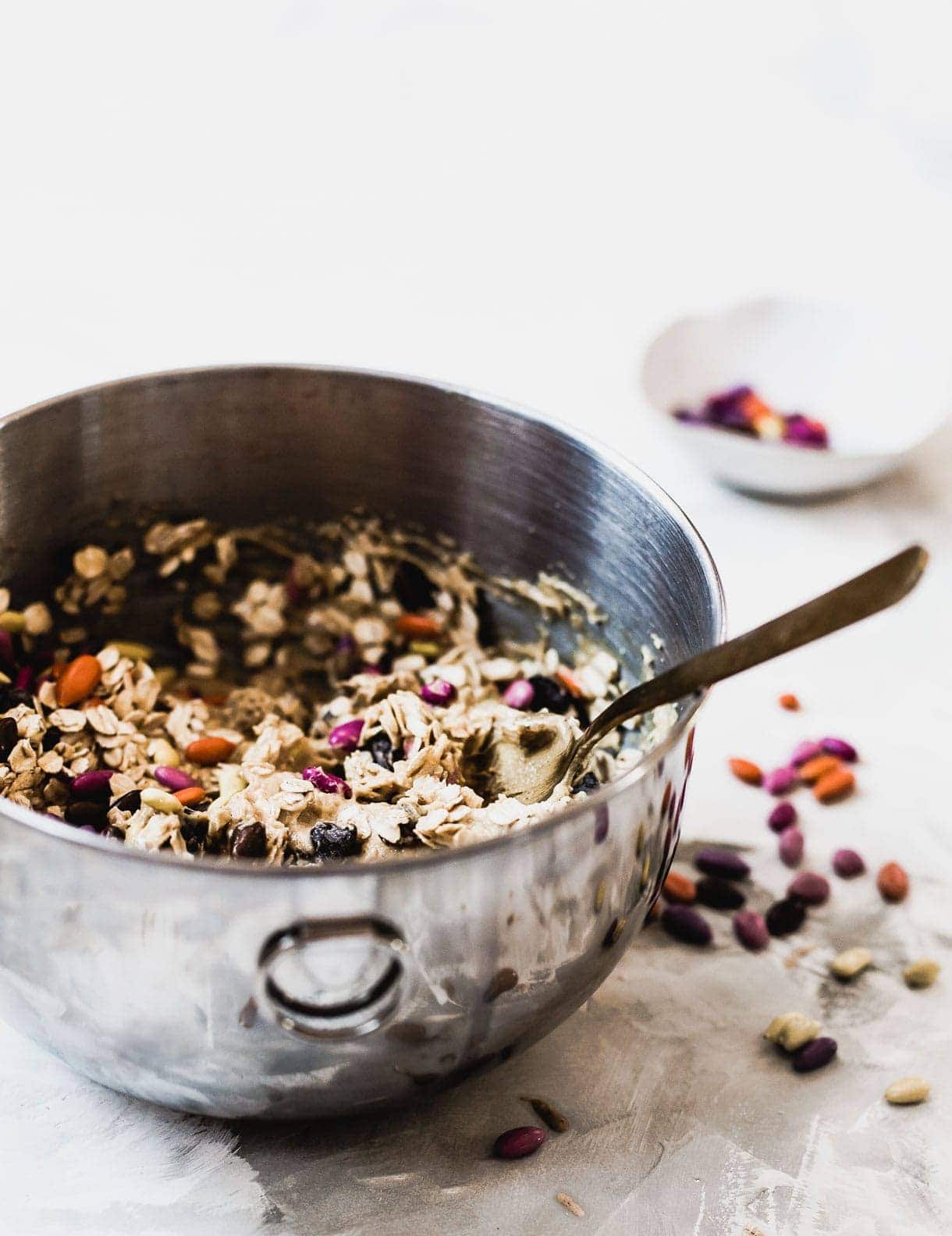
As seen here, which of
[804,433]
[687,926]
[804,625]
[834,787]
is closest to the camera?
[804,625]

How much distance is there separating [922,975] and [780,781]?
0.67 feet

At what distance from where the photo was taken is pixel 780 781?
40.9 inches

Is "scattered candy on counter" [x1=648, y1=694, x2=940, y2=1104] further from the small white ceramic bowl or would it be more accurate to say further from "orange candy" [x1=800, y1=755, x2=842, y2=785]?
the small white ceramic bowl

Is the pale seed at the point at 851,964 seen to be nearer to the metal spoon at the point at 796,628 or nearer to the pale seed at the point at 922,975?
the pale seed at the point at 922,975

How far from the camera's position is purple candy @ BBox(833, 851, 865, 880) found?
38.1 inches

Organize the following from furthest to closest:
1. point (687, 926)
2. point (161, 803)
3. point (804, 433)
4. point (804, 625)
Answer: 1. point (804, 433)
2. point (687, 926)
3. point (161, 803)
4. point (804, 625)

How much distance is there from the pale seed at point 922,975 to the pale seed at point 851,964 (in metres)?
0.03

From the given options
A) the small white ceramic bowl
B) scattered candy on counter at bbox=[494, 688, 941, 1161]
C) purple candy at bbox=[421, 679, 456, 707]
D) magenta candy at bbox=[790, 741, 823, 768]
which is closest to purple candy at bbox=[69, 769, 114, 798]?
scattered candy on counter at bbox=[494, 688, 941, 1161]

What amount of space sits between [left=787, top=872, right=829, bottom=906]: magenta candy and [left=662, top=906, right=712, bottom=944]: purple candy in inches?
3.1

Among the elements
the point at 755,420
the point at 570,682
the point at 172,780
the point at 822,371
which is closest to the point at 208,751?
the point at 172,780

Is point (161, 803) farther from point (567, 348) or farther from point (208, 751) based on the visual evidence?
point (567, 348)

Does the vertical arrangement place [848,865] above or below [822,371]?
below

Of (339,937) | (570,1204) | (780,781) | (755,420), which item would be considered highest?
(755,420)

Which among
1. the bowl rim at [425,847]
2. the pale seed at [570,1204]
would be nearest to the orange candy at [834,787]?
the bowl rim at [425,847]
